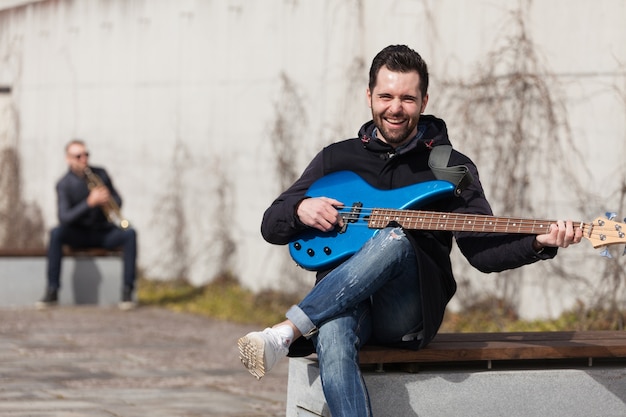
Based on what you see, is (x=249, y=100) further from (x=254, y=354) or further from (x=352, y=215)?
(x=254, y=354)

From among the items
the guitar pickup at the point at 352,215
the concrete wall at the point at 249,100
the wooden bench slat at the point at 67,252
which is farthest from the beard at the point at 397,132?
the wooden bench slat at the point at 67,252

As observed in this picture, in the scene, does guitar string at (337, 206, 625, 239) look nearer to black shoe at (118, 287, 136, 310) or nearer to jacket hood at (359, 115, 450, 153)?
jacket hood at (359, 115, 450, 153)

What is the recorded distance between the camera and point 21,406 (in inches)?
225

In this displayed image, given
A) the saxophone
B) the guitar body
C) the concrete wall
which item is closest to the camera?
the guitar body

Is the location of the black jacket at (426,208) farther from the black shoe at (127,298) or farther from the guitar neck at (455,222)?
the black shoe at (127,298)

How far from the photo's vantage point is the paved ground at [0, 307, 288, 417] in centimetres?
580

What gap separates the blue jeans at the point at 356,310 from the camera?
13.9 feet

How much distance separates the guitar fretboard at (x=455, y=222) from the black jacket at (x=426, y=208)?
63 mm

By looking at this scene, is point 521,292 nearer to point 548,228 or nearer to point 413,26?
point 413,26

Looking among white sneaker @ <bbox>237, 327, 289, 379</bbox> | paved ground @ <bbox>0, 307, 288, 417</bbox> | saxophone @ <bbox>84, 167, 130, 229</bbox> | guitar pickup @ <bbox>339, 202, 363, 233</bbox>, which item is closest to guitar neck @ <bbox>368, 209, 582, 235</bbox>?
guitar pickup @ <bbox>339, 202, 363, 233</bbox>

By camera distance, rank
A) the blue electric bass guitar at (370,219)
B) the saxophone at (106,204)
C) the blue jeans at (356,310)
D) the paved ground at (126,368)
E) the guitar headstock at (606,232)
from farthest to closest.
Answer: the saxophone at (106,204)
the paved ground at (126,368)
the blue electric bass guitar at (370,219)
the blue jeans at (356,310)
the guitar headstock at (606,232)

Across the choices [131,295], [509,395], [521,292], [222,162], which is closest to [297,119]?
[222,162]

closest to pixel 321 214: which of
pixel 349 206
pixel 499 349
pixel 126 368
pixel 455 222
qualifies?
pixel 349 206

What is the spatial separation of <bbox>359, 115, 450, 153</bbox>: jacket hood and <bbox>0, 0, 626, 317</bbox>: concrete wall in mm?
2995
